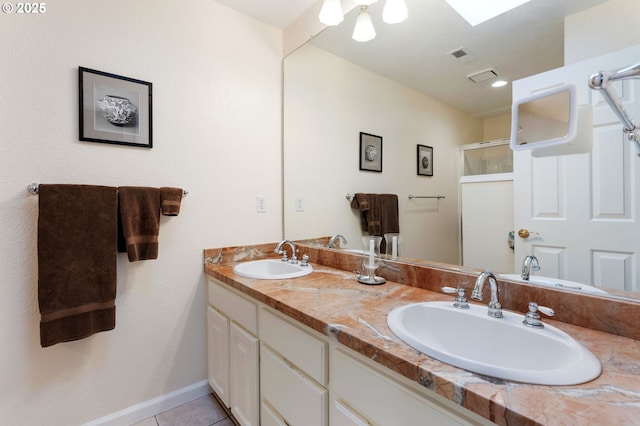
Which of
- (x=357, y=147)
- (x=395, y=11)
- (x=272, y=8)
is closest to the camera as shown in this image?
(x=395, y=11)

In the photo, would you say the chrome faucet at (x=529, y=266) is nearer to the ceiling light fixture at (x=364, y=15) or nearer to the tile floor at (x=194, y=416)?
the ceiling light fixture at (x=364, y=15)

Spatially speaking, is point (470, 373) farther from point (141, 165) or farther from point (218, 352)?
point (141, 165)

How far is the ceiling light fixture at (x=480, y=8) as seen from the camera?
3.43 feet

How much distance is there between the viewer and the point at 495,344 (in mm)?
855

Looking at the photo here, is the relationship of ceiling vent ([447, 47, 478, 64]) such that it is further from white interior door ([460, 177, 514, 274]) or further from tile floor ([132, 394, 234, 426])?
tile floor ([132, 394, 234, 426])

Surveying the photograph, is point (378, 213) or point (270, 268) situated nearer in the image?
point (378, 213)

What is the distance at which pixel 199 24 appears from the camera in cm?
168

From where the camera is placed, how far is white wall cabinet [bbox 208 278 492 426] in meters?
0.68

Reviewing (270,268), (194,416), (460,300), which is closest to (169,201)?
(270,268)

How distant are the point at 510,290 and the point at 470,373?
50cm

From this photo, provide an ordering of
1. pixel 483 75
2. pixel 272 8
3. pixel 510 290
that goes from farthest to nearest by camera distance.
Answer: pixel 272 8 → pixel 483 75 → pixel 510 290

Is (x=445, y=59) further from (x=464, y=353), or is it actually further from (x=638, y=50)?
(x=464, y=353)

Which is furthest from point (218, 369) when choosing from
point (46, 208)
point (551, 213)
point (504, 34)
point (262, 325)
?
point (504, 34)

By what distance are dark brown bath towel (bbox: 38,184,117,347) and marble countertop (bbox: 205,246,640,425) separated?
74 centimetres
